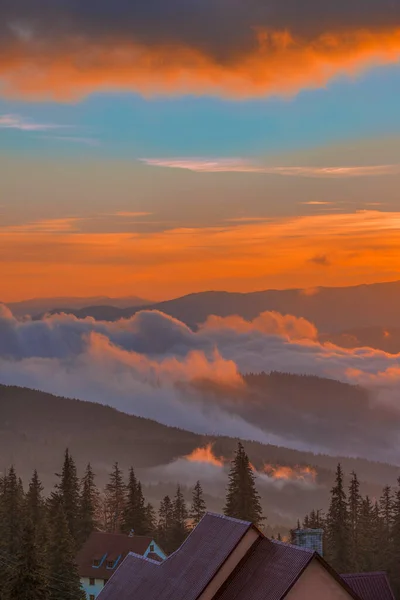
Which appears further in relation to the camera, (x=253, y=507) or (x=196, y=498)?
(x=196, y=498)

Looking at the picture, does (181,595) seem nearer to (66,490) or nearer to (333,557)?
(333,557)

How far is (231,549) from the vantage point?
63250 mm

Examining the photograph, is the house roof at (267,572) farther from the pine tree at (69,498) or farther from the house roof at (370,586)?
the pine tree at (69,498)

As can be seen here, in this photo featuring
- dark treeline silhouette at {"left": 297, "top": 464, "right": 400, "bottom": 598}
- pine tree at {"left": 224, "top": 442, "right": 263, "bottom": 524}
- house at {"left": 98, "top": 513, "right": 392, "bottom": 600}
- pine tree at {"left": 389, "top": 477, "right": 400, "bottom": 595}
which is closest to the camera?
house at {"left": 98, "top": 513, "right": 392, "bottom": 600}

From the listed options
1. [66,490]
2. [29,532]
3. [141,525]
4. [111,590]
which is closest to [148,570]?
[111,590]

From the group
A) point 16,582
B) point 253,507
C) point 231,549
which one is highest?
point 231,549

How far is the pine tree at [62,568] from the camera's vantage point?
3669 inches

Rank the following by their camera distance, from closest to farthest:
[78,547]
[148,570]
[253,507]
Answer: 1. [148,570]
2. [253,507]
3. [78,547]

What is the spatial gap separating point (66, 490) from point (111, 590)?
7841cm

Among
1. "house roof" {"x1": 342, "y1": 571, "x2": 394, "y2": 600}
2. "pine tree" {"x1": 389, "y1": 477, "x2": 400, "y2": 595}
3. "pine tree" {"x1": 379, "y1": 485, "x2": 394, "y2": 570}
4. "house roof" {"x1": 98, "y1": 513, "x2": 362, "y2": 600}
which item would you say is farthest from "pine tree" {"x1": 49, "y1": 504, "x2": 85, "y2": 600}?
"pine tree" {"x1": 379, "y1": 485, "x2": 394, "y2": 570}

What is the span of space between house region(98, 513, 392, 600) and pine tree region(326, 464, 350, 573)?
51686mm

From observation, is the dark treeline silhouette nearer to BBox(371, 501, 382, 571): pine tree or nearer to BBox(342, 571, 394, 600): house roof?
BBox(371, 501, 382, 571): pine tree

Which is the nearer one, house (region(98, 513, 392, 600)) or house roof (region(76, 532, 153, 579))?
house (region(98, 513, 392, 600))

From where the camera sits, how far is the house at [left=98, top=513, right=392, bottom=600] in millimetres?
59812
